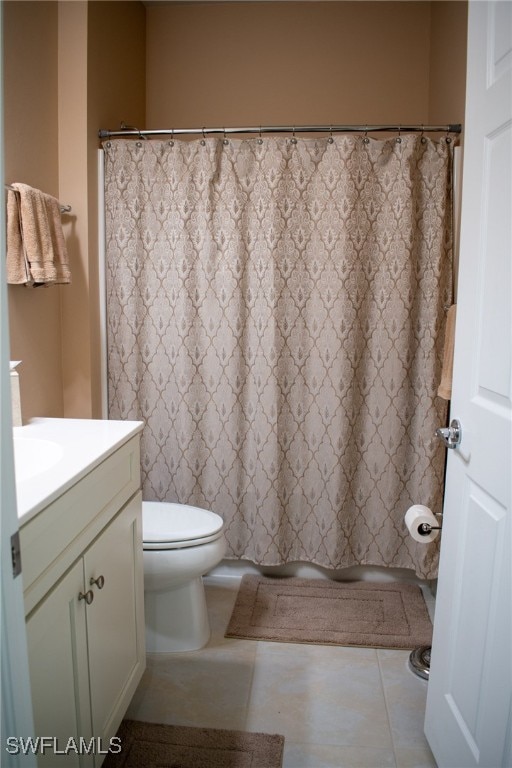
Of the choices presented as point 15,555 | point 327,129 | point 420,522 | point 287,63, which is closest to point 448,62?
point 327,129

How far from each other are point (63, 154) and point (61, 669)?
1889 mm

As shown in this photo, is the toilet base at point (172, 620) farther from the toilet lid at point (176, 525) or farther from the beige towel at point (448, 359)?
the beige towel at point (448, 359)

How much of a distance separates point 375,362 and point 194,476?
90 centimetres

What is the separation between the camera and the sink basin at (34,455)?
5.15ft

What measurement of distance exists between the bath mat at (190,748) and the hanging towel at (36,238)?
55.2 inches

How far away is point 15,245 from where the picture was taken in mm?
1992

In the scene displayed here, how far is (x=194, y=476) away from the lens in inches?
106

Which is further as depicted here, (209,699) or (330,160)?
(330,160)

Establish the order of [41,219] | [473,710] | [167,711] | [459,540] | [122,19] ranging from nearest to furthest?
[473,710], [459,540], [167,711], [41,219], [122,19]

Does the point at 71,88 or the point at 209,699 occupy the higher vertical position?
the point at 71,88

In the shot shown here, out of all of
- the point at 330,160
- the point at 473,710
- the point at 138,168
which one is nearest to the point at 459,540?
the point at 473,710

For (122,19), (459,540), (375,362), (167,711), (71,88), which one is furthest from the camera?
(122,19)

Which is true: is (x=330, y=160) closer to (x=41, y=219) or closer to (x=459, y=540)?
(x=41, y=219)

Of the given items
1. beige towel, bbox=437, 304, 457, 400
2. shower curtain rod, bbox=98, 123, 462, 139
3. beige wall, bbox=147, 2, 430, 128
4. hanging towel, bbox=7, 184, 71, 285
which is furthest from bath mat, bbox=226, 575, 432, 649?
beige wall, bbox=147, 2, 430, 128
